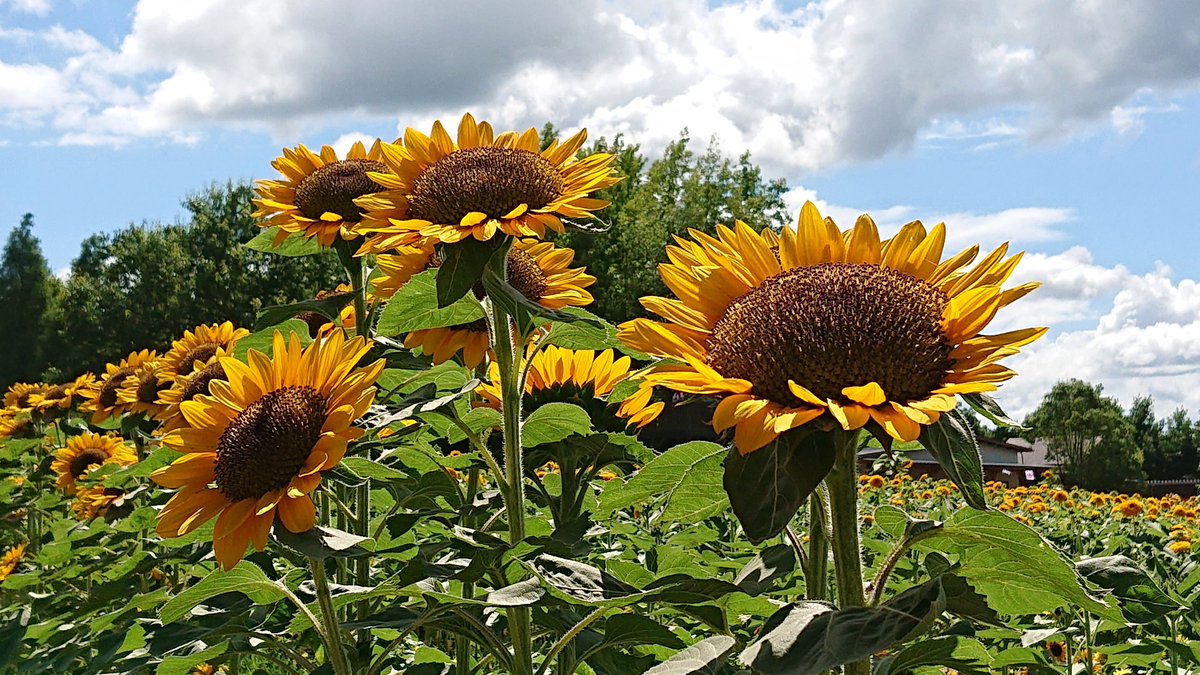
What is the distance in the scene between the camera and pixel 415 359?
266 centimetres

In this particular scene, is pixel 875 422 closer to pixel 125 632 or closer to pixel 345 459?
pixel 345 459

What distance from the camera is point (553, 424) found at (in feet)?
7.02

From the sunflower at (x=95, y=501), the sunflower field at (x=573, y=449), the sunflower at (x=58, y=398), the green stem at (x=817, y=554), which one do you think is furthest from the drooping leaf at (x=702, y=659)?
the sunflower at (x=58, y=398)

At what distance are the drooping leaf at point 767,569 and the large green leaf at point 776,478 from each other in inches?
11.3

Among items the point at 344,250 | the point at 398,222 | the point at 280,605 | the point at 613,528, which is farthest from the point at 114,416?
the point at 398,222

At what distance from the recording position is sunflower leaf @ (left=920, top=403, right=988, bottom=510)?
129cm

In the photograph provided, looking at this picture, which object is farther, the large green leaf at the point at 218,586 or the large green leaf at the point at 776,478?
the large green leaf at the point at 218,586

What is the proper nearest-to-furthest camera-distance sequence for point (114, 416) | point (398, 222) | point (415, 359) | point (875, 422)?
point (875, 422)
point (398, 222)
point (415, 359)
point (114, 416)

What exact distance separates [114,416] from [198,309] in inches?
1464

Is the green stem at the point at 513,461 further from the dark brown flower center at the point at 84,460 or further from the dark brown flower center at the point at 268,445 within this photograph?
the dark brown flower center at the point at 84,460

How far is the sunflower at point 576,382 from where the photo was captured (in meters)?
2.45

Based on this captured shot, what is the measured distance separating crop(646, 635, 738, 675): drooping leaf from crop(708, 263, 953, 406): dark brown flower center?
32 cm

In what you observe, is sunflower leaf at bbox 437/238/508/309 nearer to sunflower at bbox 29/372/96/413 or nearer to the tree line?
sunflower at bbox 29/372/96/413

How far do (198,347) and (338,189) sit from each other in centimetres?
212
